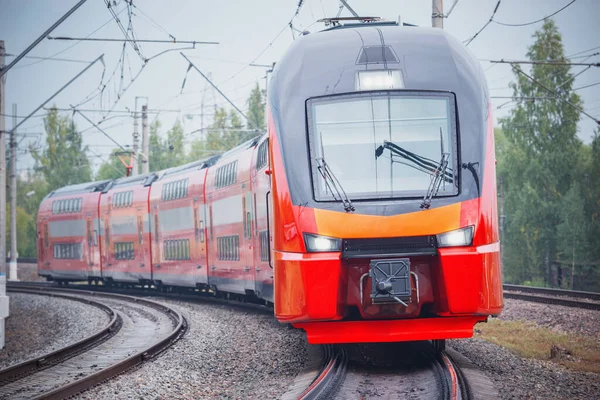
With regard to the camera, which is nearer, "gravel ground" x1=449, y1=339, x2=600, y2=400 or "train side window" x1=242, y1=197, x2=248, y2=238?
"gravel ground" x1=449, y1=339, x2=600, y2=400

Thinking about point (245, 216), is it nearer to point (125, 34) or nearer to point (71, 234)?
point (125, 34)

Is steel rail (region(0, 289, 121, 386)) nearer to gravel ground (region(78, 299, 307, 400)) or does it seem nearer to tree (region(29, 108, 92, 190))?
gravel ground (region(78, 299, 307, 400))

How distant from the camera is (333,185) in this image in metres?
8.28

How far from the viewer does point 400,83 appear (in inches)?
338

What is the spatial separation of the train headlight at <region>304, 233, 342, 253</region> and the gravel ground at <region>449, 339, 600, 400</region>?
1.94 metres

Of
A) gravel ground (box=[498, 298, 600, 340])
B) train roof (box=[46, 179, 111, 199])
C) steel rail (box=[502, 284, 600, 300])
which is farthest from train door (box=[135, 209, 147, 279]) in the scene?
gravel ground (box=[498, 298, 600, 340])

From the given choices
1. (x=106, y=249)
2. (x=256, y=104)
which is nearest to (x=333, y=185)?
(x=106, y=249)

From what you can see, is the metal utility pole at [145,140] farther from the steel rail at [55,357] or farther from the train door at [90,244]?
→ the steel rail at [55,357]

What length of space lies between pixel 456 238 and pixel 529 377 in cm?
153

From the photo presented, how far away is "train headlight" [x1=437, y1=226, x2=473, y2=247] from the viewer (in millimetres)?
7938

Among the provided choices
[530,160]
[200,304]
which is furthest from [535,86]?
[200,304]

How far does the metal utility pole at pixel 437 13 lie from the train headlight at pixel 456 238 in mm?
8449

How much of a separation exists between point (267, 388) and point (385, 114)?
3.03 m

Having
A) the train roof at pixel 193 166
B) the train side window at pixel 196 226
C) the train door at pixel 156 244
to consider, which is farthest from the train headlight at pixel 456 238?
the train door at pixel 156 244
